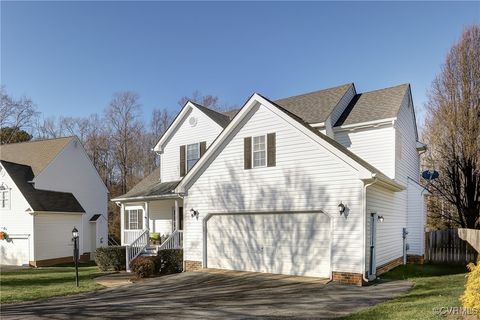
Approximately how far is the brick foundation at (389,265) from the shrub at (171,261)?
27.1 feet

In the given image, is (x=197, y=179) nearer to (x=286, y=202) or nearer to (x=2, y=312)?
(x=286, y=202)

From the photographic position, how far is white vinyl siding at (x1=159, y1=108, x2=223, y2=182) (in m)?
18.9

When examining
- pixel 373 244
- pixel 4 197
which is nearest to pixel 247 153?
pixel 373 244

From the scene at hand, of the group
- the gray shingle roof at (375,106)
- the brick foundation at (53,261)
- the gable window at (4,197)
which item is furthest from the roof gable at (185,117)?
the gable window at (4,197)

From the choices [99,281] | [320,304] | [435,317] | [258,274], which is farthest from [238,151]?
[435,317]

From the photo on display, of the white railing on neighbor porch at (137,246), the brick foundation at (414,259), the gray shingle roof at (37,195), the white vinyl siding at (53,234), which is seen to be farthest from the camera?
the gray shingle roof at (37,195)

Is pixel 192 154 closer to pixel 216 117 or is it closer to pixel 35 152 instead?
pixel 216 117

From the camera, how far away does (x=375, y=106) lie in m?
16.6

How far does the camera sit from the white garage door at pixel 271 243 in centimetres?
1238

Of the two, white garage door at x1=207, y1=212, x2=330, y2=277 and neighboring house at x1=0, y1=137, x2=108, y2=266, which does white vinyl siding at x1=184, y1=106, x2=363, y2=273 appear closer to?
white garage door at x1=207, y1=212, x2=330, y2=277

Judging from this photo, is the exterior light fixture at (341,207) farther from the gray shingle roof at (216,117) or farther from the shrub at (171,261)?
the gray shingle roof at (216,117)

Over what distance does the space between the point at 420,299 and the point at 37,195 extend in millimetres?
22003

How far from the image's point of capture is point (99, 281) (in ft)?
48.8

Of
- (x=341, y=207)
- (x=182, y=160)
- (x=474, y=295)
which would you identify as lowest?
(x=474, y=295)
